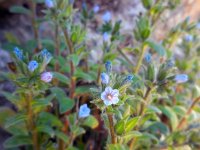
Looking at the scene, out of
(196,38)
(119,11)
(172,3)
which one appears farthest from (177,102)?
(119,11)

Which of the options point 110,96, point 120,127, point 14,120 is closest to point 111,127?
point 120,127

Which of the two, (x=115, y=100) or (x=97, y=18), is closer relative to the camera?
(x=115, y=100)

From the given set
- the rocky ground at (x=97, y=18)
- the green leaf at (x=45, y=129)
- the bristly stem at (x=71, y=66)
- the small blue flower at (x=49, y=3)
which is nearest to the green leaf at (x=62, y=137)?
the green leaf at (x=45, y=129)

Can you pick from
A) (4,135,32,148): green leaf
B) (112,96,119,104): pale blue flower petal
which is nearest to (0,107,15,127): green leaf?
(4,135,32,148): green leaf

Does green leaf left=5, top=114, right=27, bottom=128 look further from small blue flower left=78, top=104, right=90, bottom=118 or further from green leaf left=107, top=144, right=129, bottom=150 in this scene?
green leaf left=107, top=144, right=129, bottom=150

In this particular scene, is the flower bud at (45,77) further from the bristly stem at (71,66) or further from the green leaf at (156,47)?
the green leaf at (156,47)

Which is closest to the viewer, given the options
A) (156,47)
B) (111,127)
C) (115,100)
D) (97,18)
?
(115,100)

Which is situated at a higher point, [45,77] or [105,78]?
[45,77]

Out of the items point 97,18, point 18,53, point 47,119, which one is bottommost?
point 47,119

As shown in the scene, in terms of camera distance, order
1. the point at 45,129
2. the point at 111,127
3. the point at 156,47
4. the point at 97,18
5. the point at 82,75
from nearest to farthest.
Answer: the point at 111,127
the point at 45,129
the point at 82,75
the point at 156,47
the point at 97,18

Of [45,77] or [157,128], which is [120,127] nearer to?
[45,77]
